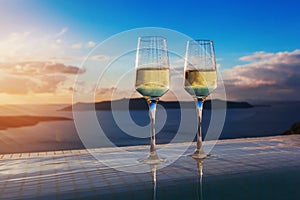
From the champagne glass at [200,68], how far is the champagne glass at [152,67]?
0.16 metres

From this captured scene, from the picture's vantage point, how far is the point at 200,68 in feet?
4.98

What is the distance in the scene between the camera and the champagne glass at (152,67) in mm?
1379

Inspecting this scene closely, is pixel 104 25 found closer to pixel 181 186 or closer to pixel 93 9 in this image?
pixel 93 9

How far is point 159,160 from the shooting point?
1.54 meters

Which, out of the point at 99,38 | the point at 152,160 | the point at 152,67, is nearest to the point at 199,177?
the point at 152,160

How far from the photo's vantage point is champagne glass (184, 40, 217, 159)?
4.99 feet

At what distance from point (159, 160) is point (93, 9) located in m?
4.01

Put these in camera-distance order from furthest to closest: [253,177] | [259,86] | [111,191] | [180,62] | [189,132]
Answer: [259,86], [189,132], [180,62], [253,177], [111,191]

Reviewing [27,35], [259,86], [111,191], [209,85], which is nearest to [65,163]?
[111,191]

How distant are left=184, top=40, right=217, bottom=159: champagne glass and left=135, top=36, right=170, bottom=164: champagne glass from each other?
16cm

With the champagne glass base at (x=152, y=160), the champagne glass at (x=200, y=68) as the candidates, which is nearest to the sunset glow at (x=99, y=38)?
the champagne glass at (x=200, y=68)

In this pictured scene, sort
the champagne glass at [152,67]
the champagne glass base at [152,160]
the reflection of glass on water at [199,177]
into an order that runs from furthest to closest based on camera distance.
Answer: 1. the champagne glass base at [152,160]
2. the champagne glass at [152,67]
3. the reflection of glass on water at [199,177]

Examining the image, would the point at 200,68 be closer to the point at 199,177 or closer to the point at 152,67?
the point at 152,67

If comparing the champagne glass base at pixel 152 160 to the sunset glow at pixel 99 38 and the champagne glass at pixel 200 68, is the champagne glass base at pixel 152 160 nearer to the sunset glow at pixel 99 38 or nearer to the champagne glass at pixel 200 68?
the champagne glass at pixel 200 68
